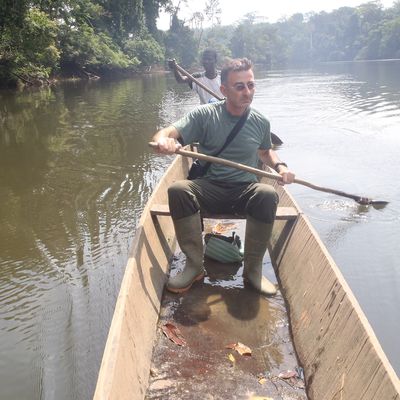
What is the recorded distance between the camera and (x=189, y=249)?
310cm

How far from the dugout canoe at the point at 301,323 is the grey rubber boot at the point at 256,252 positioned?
0.17m

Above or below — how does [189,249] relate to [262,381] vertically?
above

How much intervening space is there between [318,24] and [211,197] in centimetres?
9182

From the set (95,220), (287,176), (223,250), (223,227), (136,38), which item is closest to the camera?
(287,176)

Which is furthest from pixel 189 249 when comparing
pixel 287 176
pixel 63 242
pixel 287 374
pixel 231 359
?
pixel 63 242

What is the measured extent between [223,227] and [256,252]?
4.64 feet

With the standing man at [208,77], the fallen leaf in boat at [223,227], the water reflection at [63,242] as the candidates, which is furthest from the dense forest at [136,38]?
the fallen leaf in boat at [223,227]

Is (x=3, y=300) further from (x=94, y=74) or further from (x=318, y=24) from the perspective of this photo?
(x=318, y=24)

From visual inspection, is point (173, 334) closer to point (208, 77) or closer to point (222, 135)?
point (222, 135)

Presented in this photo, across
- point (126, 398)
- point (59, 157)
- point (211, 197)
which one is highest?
point (211, 197)

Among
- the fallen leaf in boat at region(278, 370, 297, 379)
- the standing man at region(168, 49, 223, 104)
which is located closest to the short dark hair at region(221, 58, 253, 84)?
the fallen leaf in boat at region(278, 370, 297, 379)

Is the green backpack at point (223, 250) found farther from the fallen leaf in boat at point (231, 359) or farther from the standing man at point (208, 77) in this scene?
the standing man at point (208, 77)

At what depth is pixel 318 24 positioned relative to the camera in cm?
8569

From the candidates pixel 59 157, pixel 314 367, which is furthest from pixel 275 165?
pixel 59 157
